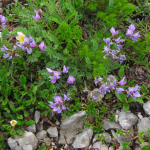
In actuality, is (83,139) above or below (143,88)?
below

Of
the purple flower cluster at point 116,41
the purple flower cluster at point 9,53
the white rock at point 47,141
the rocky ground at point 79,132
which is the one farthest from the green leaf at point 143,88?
the purple flower cluster at point 9,53

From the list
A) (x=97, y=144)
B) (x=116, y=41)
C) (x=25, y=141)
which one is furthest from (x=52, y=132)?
(x=116, y=41)

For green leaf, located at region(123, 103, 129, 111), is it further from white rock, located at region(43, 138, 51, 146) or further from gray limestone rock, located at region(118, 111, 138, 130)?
white rock, located at region(43, 138, 51, 146)

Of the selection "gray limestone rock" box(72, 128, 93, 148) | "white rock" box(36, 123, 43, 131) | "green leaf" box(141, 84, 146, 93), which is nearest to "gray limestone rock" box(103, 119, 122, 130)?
"gray limestone rock" box(72, 128, 93, 148)

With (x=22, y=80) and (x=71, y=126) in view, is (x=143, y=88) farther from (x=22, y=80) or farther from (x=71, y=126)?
(x=22, y=80)

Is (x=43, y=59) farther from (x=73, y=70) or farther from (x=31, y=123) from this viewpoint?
(x=31, y=123)

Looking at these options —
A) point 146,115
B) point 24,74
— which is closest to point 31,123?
point 24,74
